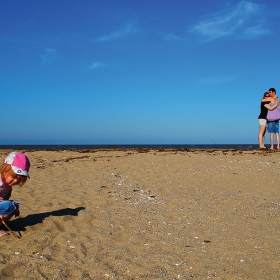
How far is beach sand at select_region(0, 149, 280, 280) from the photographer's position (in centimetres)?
306

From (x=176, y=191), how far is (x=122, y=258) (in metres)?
3.18

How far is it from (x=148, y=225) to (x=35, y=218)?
152 centimetres

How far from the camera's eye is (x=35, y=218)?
14.8ft

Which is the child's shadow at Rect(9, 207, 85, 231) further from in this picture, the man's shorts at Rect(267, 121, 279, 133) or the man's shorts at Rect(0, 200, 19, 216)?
the man's shorts at Rect(267, 121, 279, 133)

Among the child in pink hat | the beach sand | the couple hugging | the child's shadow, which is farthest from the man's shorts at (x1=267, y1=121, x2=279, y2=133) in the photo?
the child in pink hat

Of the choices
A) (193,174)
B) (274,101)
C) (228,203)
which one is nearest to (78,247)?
(228,203)

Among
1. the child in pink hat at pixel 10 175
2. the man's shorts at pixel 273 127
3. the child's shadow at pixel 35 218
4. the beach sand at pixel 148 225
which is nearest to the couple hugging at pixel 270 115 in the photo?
the man's shorts at pixel 273 127

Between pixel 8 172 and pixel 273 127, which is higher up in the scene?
pixel 273 127

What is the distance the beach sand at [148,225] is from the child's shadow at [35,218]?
0.01 meters

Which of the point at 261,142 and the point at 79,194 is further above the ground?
the point at 261,142

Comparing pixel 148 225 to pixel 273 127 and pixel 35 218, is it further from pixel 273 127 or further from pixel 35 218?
pixel 273 127

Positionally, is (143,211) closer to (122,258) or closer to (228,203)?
(228,203)

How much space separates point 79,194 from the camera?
6.02 meters

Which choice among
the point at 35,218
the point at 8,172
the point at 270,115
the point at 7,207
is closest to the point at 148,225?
the point at 35,218
